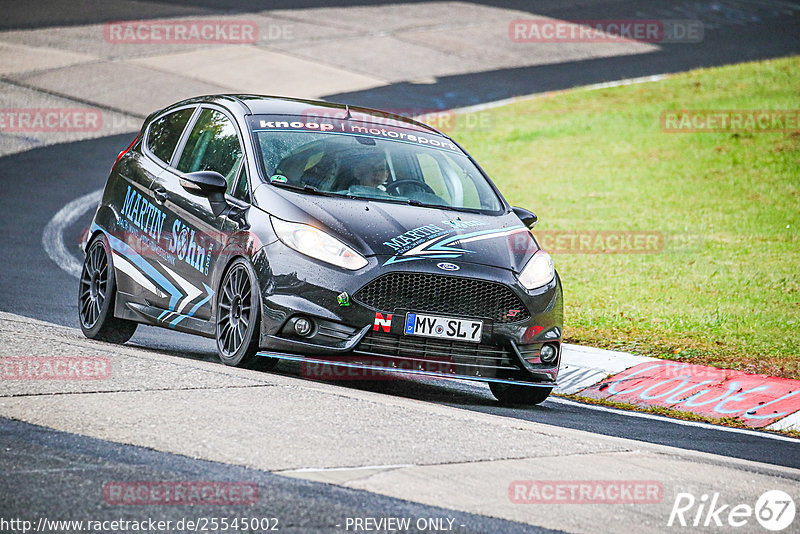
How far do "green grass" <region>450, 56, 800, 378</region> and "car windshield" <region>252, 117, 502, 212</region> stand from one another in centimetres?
225

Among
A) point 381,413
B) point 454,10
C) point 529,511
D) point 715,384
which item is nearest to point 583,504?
A: point 529,511

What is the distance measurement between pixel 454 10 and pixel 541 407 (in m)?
25.0

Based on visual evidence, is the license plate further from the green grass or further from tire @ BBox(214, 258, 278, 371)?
the green grass

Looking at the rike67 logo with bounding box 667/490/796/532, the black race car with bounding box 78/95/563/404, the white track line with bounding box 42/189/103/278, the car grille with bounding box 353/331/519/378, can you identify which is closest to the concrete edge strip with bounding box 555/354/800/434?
the black race car with bounding box 78/95/563/404

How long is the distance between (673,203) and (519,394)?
9.02 meters

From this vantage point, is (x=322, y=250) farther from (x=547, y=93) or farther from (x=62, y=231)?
(x=547, y=93)

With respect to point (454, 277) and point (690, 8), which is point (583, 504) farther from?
point (690, 8)

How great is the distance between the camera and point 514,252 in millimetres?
7938

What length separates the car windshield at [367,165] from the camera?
27.2 feet

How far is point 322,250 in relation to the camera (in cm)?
751

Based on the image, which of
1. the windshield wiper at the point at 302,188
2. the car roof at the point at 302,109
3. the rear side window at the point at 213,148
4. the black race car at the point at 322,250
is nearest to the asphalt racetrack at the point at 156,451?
the black race car at the point at 322,250

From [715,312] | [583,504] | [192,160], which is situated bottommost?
[715,312]

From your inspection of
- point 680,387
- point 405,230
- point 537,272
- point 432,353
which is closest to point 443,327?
point 432,353

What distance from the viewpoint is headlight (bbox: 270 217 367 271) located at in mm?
7449
